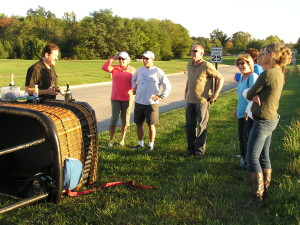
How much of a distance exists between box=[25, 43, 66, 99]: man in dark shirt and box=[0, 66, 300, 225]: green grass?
4.56 feet

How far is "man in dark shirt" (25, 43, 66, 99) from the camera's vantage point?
5.40 metres

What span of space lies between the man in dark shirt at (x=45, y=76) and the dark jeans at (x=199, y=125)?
226cm

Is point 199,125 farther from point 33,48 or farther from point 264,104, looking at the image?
point 33,48

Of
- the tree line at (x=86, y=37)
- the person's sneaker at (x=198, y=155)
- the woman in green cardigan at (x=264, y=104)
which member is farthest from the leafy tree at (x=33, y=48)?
the woman in green cardigan at (x=264, y=104)

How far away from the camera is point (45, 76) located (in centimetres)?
554

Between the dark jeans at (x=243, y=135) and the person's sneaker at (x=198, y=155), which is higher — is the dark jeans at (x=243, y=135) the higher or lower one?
the higher one

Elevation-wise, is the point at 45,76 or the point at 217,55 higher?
the point at 217,55

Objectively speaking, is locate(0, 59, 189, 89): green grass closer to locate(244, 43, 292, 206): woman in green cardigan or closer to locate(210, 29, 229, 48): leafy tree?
locate(244, 43, 292, 206): woman in green cardigan

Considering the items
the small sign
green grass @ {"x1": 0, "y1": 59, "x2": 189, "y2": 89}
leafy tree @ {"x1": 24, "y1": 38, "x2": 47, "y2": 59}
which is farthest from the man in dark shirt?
leafy tree @ {"x1": 24, "y1": 38, "x2": 47, "y2": 59}

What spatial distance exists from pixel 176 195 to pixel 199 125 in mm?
2115

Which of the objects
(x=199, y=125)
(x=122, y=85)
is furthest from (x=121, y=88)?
(x=199, y=125)

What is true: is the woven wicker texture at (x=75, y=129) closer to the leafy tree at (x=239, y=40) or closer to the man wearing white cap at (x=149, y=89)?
the man wearing white cap at (x=149, y=89)

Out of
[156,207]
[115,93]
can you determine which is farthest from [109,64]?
[156,207]

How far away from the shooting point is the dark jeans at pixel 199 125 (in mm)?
6094
